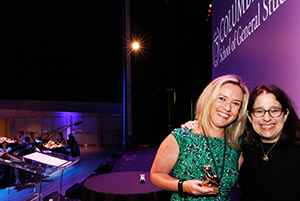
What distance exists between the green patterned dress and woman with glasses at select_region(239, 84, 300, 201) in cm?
12

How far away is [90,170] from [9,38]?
25.3 feet

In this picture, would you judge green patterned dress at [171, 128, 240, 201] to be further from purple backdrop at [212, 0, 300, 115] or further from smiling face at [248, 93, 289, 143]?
purple backdrop at [212, 0, 300, 115]

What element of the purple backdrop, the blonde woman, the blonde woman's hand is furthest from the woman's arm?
the purple backdrop

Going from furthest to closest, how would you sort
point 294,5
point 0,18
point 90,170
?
1. point 0,18
2. point 90,170
3. point 294,5

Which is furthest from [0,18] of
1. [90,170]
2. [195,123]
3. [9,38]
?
[195,123]

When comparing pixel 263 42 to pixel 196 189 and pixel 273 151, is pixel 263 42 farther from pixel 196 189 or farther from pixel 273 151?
pixel 196 189

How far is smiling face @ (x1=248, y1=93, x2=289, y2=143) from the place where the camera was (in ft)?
4.59

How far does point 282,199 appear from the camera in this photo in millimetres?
1346

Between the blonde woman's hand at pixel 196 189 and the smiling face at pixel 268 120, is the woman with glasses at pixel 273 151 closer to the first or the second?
the smiling face at pixel 268 120

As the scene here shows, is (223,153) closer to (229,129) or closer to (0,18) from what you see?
(229,129)

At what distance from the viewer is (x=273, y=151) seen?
1.45 meters

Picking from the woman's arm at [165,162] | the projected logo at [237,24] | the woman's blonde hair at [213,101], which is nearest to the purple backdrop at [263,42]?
the projected logo at [237,24]

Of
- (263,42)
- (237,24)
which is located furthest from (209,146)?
(237,24)

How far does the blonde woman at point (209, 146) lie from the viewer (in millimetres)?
1464
